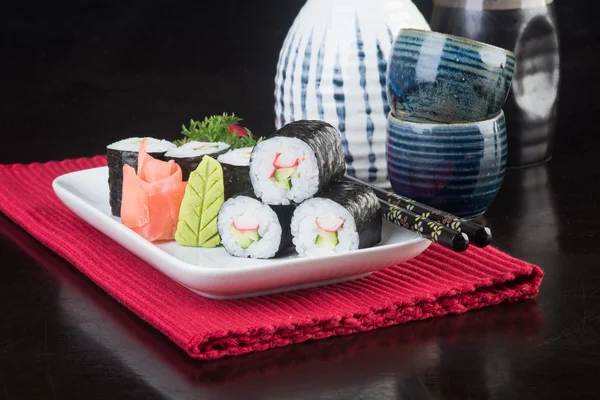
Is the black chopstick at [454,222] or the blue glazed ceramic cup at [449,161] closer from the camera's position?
the black chopstick at [454,222]

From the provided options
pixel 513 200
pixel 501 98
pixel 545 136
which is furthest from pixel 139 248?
pixel 545 136

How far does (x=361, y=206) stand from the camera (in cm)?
157

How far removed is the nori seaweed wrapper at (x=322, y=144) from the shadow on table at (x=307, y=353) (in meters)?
0.28

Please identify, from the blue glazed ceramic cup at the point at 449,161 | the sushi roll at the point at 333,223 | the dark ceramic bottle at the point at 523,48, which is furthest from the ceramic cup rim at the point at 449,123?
the dark ceramic bottle at the point at 523,48

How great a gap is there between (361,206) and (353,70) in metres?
0.53

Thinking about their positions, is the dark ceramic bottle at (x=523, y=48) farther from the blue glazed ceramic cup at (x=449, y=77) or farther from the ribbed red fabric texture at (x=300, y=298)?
the ribbed red fabric texture at (x=300, y=298)

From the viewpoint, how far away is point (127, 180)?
1.73 meters

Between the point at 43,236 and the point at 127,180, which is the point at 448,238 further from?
the point at 43,236

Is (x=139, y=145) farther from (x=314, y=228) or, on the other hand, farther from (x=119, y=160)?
(x=314, y=228)

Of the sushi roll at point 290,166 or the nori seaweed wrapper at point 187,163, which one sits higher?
the sushi roll at point 290,166

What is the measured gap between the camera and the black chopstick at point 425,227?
1.49 meters

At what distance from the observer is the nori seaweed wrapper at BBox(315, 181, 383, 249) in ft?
5.10

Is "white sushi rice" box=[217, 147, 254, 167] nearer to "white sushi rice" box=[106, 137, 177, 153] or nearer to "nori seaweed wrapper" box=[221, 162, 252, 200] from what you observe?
"nori seaweed wrapper" box=[221, 162, 252, 200]

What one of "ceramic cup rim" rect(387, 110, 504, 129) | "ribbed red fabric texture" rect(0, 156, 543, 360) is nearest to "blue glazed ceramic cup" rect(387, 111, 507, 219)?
"ceramic cup rim" rect(387, 110, 504, 129)
